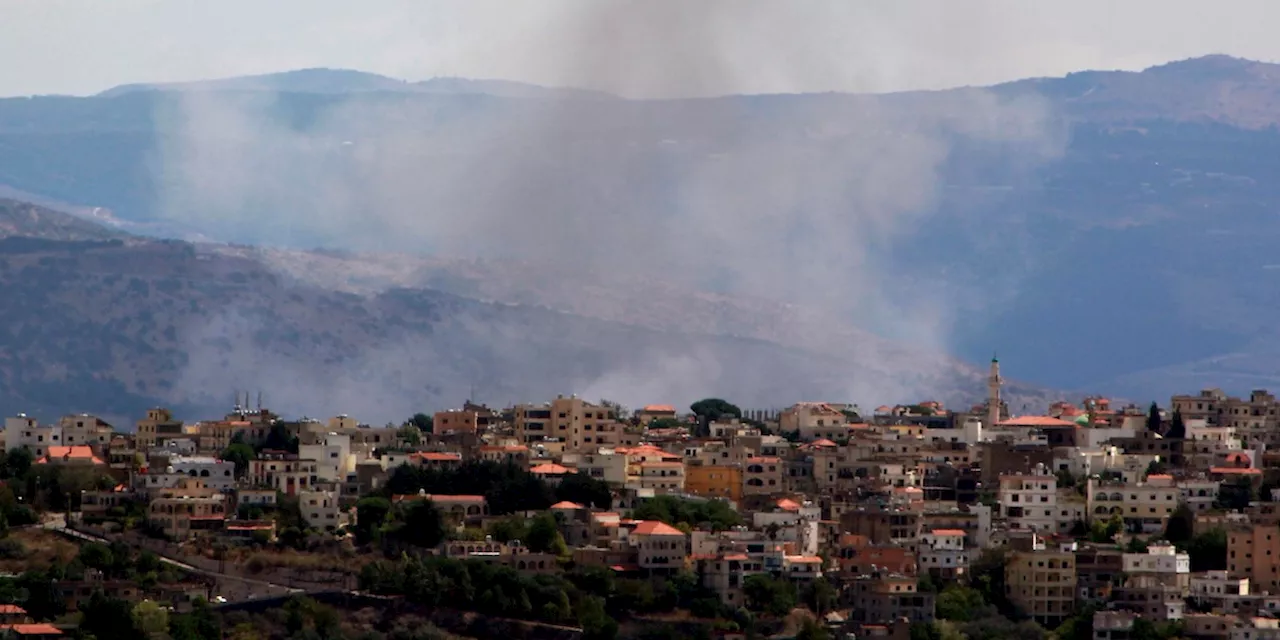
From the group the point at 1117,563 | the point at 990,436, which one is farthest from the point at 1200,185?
the point at 1117,563

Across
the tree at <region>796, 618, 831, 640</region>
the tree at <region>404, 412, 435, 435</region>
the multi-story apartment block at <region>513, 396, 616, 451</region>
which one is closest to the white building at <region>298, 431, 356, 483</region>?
the multi-story apartment block at <region>513, 396, 616, 451</region>

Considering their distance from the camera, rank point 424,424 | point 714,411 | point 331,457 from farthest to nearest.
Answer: point 714,411, point 424,424, point 331,457

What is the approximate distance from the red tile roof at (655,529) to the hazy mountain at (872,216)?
73.3 m

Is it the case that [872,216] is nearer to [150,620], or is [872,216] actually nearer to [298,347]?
[298,347]

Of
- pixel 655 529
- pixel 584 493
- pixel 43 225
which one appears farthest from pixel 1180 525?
pixel 43 225

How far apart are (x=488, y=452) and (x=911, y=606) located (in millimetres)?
11720

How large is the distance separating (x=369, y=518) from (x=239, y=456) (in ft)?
20.7

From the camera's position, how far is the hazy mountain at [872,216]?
499ft

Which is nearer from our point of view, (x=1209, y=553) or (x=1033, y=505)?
(x=1209, y=553)

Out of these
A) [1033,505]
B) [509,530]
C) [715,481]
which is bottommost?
[509,530]

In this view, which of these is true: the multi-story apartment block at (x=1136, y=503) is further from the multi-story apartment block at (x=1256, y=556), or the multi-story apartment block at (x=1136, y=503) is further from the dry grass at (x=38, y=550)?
the dry grass at (x=38, y=550)

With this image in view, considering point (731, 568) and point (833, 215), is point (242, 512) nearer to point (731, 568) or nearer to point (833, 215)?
point (731, 568)

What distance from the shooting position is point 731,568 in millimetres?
63531

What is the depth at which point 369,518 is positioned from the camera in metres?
65.3
